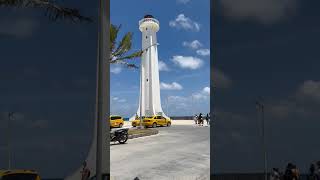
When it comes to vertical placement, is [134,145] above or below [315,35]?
below

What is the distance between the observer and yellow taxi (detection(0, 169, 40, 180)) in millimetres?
12297

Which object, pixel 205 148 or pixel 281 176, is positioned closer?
pixel 281 176

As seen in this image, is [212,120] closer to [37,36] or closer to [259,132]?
[259,132]

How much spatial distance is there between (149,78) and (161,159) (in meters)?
45.2

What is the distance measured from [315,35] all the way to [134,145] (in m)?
16.6

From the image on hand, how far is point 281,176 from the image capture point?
13.6 m

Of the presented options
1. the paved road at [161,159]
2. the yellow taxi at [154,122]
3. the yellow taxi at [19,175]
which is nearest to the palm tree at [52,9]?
the yellow taxi at [19,175]

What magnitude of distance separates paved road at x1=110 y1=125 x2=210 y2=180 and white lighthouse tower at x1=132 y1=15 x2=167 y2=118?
3526cm

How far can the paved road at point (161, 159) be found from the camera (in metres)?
17.9

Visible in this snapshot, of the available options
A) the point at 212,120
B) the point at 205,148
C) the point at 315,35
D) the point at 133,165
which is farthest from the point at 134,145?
the point at 315,35

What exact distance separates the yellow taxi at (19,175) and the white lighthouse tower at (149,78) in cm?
5304

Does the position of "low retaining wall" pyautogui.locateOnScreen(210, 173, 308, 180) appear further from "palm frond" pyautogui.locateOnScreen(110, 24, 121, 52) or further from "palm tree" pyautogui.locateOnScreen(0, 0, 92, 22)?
"palm frond" pyautogui.locateOnScreen(110, 24, 121, 52)

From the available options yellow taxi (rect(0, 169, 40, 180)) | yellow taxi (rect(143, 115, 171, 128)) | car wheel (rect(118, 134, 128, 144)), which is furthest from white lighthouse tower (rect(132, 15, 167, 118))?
yellow taxi (rect(0, 169, 40, 180))

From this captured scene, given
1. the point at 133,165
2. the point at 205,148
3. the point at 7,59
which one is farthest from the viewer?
the point at 205,148
